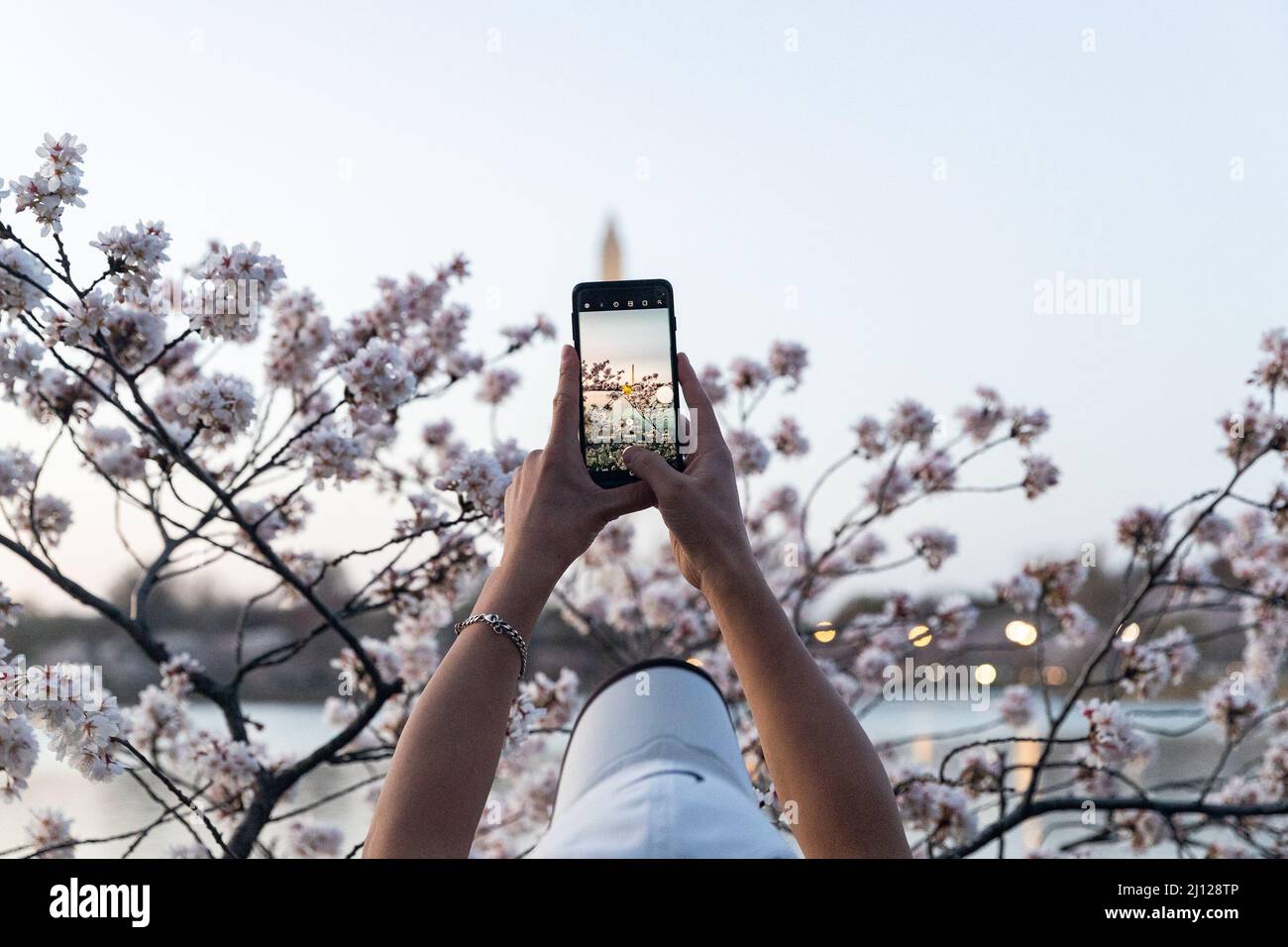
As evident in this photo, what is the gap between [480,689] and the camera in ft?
2.64

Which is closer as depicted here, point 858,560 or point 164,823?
point 164,823

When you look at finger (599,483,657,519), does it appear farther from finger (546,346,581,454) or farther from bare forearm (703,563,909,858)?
bare forearm (703,563,909,858)

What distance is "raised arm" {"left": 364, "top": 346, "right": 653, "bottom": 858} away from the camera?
0.74 metres

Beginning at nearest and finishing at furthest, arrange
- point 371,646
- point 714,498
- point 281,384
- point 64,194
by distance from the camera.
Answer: point 714,498, point 64,194, point 371,646, point 281,384

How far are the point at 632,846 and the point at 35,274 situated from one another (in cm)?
200

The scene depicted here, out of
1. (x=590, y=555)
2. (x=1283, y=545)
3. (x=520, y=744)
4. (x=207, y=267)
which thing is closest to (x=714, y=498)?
(x=520, y=744)

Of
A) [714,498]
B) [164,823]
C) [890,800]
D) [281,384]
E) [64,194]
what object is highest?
[64,194]

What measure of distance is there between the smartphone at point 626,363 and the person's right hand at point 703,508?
0.52 feet

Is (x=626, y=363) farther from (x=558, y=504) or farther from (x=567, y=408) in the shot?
(x=558, y=504)

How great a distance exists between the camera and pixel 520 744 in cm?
209

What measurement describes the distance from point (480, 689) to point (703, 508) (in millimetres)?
316

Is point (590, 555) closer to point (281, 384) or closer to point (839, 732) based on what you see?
point (281, 384)

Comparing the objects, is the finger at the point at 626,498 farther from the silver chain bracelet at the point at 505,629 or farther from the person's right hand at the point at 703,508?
the silver chain bracelet at the point at 505,629

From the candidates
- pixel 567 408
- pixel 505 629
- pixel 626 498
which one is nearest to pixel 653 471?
pixel 626 498
